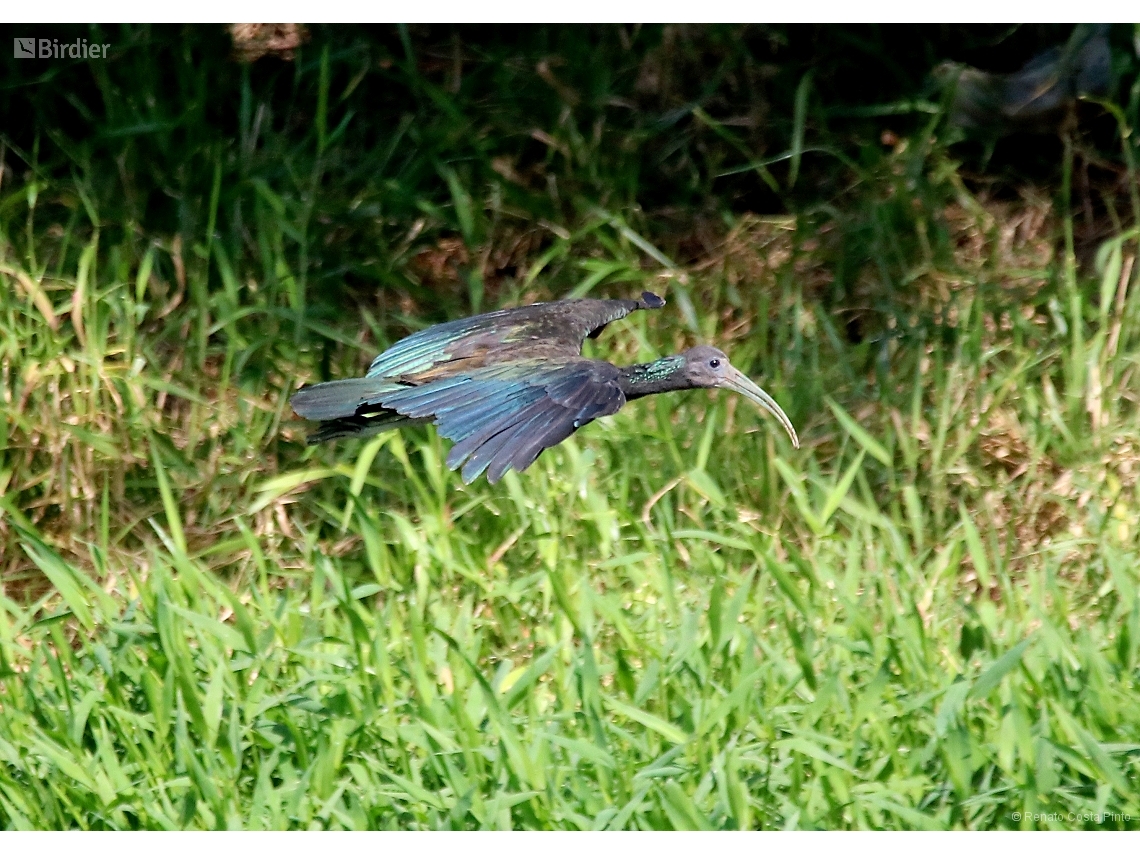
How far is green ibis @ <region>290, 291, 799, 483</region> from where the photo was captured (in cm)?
329

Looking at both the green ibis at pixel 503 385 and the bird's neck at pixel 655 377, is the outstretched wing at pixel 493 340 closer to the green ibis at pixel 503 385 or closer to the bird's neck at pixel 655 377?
the green ibis at pixel 503 385

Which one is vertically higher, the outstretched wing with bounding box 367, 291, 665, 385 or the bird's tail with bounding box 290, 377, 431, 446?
the outstretched wing with bounding box 367, 291, 665, 385

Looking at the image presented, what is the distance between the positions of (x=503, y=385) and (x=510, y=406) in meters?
0.13

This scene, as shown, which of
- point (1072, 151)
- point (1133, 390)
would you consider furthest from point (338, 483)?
point (1072, 151)

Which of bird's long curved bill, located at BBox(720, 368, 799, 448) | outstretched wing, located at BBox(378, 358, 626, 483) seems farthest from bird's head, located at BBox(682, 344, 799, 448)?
outstretched wing, located at BBox(378, 358, 626, 483)

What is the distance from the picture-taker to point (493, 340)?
13.2 ft

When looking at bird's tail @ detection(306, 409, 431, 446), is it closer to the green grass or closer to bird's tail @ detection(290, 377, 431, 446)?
bird's tail @ detection(290, 377, 431, 446)

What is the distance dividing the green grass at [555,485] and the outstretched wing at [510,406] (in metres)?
0.70

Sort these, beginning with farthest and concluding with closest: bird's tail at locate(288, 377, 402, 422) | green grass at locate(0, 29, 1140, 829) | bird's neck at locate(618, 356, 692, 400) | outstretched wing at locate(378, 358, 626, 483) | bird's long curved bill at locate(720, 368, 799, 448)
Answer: bird's long curved bill at locate(720, 368, 799, 448)
bird's neck at locate(618, 356, 692, 400)
green grass at locate(0, 29, 1140, 829)
bird's tail at locate(288, 377, 402, 422)
outstretched wing at locate(378, 358, 626, 483)

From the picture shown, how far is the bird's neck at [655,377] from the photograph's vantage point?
157 inches

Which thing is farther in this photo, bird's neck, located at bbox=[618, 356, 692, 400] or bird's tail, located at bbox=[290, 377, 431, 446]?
bird's neck, located at bbox=[618, 356, 692, 400]

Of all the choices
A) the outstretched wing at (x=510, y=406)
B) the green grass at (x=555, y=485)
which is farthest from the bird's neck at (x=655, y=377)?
the green grass at (x=555, y=485)

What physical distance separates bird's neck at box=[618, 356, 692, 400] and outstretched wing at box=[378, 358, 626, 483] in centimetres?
26

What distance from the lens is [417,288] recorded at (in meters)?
5.75
